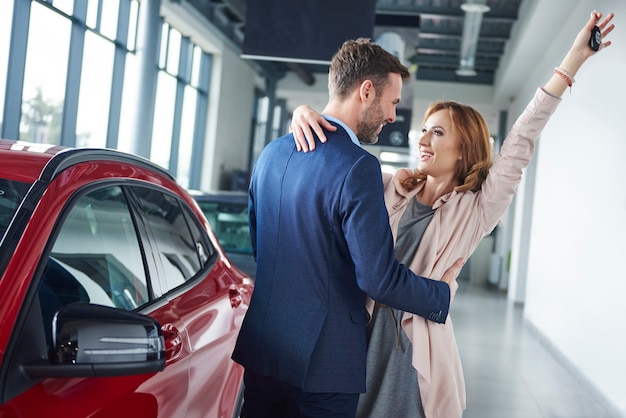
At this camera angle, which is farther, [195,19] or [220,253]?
[195,19]

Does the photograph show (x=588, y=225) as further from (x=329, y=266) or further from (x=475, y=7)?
(x=329, y=266)

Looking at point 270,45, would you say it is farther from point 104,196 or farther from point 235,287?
point 104,196

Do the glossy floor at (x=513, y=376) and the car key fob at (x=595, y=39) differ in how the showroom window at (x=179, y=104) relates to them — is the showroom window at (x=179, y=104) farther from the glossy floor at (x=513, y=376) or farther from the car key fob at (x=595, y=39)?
the car key fob at (x=595, y=39)

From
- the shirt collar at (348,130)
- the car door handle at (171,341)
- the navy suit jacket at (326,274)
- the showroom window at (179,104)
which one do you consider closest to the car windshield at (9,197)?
the car door handle at (171,341)

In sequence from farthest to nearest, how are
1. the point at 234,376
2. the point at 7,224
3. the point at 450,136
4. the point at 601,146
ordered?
the point at 601,146
the point at 234,376
the point at 450,136
the point at 7,224

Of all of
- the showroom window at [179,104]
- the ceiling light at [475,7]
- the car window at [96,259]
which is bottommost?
the car window at [96,259]

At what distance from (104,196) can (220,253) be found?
91cm

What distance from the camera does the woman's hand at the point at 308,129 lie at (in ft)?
6.17

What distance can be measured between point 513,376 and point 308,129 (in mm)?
5134

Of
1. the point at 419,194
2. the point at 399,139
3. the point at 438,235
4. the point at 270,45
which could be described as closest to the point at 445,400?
the point at 438,235

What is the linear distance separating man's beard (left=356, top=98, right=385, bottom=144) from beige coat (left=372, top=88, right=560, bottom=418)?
0.91 feet

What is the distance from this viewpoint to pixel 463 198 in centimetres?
216

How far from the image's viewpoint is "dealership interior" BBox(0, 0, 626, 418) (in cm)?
605

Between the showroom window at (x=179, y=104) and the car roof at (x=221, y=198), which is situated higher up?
the showroom window at (x=179, y=104)
